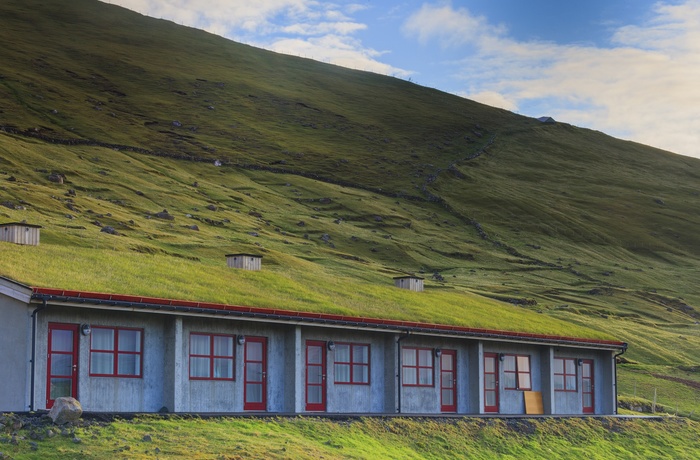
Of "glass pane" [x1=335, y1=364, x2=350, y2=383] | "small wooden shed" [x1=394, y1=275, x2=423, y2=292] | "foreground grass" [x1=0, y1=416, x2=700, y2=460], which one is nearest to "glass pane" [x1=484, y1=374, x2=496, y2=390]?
"foreground grass" [x1=0, y1=416, x2=700, y2=460]

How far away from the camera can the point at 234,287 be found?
44.8 metres

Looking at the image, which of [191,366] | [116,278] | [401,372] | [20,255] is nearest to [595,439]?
[401,372]

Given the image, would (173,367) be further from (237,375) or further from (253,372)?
(253,372)

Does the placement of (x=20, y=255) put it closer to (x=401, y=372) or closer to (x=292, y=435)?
(x=292, y=435)

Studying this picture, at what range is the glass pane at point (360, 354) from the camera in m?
44.8

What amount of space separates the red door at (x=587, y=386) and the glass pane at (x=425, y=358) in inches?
441

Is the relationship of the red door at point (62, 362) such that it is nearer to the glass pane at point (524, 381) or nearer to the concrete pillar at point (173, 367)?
the concrete pillar at point (173, 367)

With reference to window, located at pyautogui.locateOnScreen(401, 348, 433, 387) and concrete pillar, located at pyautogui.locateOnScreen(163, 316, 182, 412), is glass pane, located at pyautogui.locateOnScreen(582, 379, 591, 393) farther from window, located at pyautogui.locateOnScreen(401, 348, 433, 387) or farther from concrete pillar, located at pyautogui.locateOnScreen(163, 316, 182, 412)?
concrete pillar, located at pyautogui.locateOnScreen(163, 316, 182, 412)

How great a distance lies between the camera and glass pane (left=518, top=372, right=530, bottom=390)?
5134 cm

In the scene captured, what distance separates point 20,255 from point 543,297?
82168 millimetres

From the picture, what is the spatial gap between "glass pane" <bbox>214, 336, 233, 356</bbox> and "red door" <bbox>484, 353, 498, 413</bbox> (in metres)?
14.7

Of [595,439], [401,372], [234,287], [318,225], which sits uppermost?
[318,225]

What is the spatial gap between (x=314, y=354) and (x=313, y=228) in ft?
294

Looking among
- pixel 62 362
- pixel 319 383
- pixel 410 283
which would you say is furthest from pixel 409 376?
pixel 62 362
